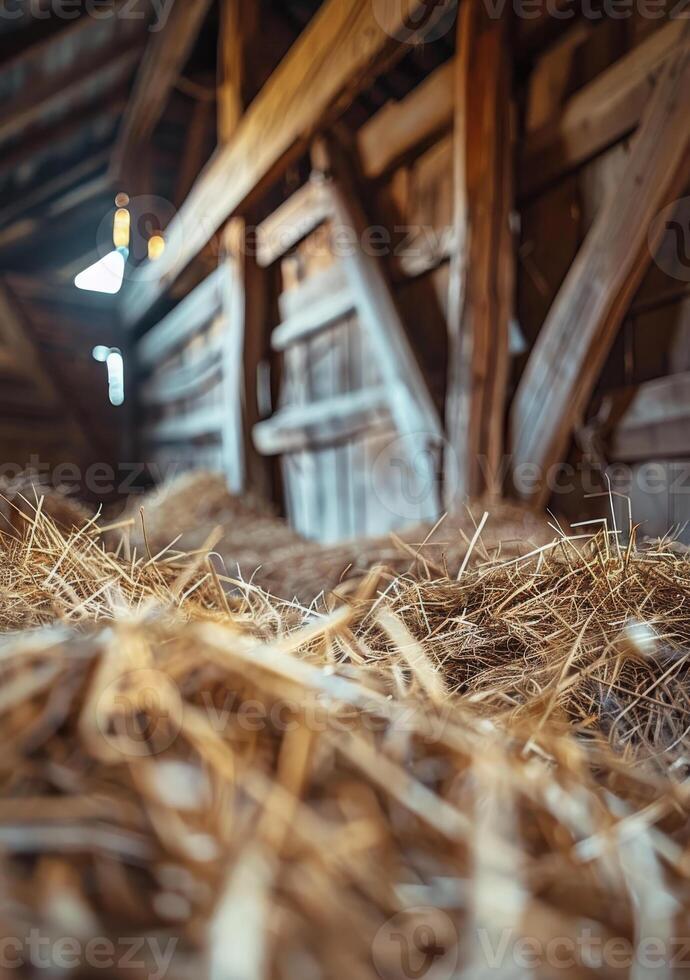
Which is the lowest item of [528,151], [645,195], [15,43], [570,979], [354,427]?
[570,979]

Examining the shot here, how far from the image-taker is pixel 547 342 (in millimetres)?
1853

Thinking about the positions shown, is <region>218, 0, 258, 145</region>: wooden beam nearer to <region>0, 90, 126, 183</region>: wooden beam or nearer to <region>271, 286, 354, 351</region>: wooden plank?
<region>271, 286, 354, 351</region>: wooden plank

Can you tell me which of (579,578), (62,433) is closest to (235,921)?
(579,578)

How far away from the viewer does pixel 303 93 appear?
2166 millimetres

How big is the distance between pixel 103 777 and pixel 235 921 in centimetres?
13

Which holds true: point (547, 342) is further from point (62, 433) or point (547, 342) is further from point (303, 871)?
point (62, 433)

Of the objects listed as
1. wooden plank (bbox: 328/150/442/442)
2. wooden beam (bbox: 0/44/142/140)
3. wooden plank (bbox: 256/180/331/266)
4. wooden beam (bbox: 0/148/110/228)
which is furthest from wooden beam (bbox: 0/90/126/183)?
wooden plank (bbox: 328/150/442/442)
